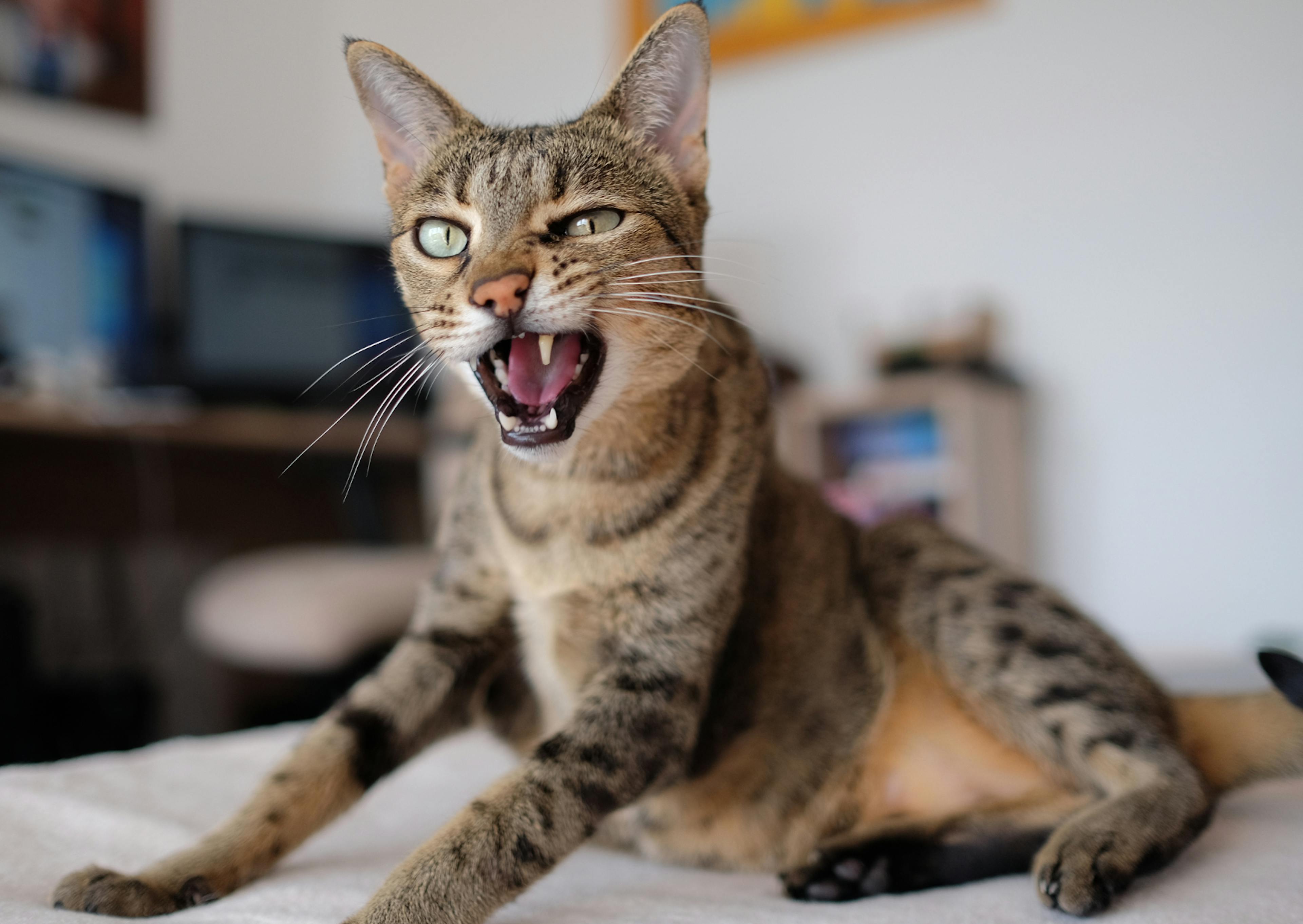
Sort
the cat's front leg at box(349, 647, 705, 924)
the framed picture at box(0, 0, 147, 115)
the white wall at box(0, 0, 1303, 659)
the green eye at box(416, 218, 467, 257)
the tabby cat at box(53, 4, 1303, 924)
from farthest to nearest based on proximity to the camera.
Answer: the framed picture at box(0, 0, 147, 115)
the white wall at box(0, 0, 1303, 659)
the green eye at box(416, 218, 467, 257)
the tabby cat at box(53, 4, 1303, 924)
the cat's front leg at box(349, 647, 705, 924)

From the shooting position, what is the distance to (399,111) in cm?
109

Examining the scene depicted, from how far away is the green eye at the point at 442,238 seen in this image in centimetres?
102

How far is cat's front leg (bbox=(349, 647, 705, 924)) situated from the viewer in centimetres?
79

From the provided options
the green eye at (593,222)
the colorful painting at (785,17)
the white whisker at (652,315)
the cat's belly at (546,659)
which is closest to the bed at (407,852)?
the cat's belly at (546,659)

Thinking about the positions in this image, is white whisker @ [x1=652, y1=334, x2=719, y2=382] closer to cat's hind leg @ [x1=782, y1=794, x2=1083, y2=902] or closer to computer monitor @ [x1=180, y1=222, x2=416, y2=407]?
cat's hind leg @ [x1=782, y1=794, x2=1083, y2=902]

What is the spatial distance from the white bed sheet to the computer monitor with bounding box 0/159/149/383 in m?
2.32

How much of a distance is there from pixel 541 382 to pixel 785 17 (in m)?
3.30

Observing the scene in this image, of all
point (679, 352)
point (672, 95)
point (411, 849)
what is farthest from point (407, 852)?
point (672, 95)

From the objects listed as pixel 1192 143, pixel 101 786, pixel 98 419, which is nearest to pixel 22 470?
pixel 98 419

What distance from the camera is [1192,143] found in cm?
309

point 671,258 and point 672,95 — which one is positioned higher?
point 672,95

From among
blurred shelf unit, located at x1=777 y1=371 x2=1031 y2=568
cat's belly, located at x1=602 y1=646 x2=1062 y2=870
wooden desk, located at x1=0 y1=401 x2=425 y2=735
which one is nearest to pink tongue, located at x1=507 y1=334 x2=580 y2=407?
cat's belly, located at x1=602 y1=646 x2=1062 y2=870

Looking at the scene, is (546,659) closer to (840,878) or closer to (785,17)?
(840,878)

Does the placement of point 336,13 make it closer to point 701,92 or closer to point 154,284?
point 154,284
